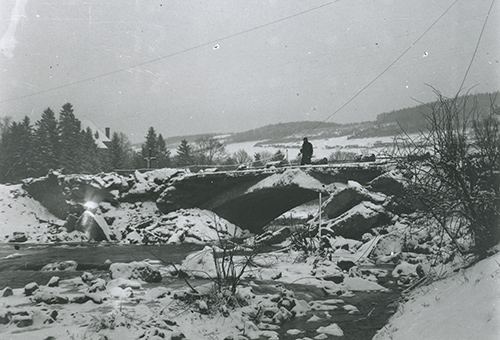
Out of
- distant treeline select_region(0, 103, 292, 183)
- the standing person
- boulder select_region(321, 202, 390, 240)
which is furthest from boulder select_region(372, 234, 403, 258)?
distant treeline select_region(0, 103, 292, 183)

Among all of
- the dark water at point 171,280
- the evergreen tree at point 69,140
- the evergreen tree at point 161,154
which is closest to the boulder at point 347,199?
the dark water at point 171,280

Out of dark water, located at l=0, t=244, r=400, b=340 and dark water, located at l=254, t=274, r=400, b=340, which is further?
dark water, located at l=0, t=244, r=400, b=340

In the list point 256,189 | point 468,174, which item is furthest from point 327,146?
point 468,174

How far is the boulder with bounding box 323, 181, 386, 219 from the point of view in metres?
22.3

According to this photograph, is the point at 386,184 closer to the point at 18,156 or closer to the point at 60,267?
the point at 60,267

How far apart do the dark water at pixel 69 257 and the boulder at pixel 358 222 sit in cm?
717

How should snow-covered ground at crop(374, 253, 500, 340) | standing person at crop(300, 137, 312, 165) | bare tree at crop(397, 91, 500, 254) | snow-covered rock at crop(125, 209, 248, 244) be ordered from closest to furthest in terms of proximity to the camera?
snow-covered ground at crop(374, 253, 500, 340) → bare tree at crop(397, 91, 500, 254) → standing person at crop(300, 137, 312, 165) → snow-covered rock at crop(125, 209, 248, 244)

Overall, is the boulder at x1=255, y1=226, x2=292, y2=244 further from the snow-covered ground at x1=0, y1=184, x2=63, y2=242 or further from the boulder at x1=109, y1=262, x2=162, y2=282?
the snow-covered ground at x1=0, y1=184, x2=63, y2=242

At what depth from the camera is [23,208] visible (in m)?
36.3

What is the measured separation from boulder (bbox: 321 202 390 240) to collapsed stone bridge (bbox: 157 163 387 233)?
349 cm

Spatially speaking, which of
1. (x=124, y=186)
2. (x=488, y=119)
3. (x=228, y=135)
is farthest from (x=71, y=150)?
(x=228, y=135)

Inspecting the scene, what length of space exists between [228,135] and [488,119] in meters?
115

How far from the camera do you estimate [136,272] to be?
533 inches

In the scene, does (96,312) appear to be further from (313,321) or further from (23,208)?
(23,208)
